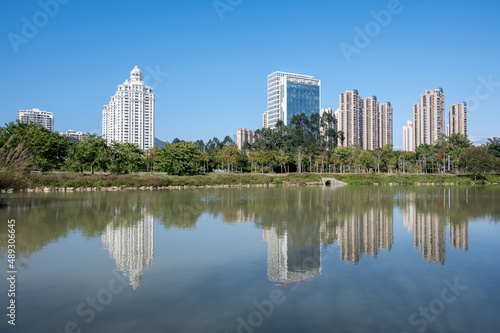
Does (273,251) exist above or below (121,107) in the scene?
below

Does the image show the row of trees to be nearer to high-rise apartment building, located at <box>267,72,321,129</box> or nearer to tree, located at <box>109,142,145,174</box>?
tree, located at <box>109,142,145,174</box>

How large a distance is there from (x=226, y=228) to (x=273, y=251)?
15.9ft

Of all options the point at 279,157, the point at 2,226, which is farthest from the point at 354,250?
the point at 279,157

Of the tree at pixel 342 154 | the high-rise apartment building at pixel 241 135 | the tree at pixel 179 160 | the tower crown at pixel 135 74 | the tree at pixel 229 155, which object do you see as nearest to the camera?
the tree at pixel 179 160

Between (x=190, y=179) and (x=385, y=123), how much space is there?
134 m

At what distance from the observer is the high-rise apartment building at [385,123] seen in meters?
157

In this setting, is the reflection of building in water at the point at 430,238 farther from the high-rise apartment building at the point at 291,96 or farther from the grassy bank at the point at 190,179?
the high-rise apartment building at the point at 291,96

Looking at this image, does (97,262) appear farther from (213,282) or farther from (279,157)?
(279,157)

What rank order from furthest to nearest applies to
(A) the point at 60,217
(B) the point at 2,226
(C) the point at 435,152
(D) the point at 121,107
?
(D) the point at 121,107 < (C) the point at 435,152 < (A) the point at 60,217 < (B) the point at 2,226

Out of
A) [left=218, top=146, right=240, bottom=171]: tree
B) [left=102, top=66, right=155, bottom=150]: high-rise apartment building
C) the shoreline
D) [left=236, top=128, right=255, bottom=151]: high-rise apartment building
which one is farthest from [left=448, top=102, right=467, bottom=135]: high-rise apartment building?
[left=102, top=66, right=155, bottom=150]: high-rise apartment building

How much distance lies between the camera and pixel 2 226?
47.0 feet

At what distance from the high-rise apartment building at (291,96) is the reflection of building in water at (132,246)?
123801mm

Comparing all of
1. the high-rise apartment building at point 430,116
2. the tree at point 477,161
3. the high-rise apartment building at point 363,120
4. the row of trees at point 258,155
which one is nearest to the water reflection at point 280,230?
the row of trees at point 258,155

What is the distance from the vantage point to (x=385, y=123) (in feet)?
519
